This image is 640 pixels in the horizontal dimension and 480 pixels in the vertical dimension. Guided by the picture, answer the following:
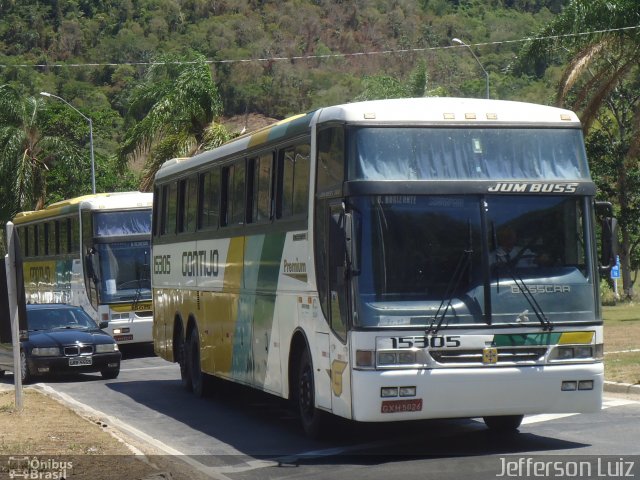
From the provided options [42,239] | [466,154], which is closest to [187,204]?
[466,154]

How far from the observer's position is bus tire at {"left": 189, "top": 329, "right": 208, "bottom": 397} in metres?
18.5

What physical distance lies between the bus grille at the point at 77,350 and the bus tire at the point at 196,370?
12.9ft

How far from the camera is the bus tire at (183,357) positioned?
19344 mm

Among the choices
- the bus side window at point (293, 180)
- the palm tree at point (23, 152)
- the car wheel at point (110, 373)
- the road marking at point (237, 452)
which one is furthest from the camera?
the palm tree at point (23, 152)

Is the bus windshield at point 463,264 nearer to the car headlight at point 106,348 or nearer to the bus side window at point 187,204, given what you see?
the bus side window at point 187,204

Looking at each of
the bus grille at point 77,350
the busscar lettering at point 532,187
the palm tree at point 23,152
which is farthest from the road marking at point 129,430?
the palm tree at point 23,152

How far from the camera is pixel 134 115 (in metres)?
48.2

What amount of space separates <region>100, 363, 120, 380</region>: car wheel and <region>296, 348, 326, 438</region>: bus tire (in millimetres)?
9757

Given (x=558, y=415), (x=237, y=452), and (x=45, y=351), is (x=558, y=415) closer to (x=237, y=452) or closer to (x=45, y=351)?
(x=237, y=452)

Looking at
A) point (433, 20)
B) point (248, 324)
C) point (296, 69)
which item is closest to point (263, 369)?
point (248, 324)

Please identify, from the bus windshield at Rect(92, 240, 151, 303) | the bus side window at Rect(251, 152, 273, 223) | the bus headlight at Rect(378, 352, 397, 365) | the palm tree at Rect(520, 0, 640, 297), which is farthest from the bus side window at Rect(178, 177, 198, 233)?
the palm tree at Rect(520, 0, 640, 297)

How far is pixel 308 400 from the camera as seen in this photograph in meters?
13.2

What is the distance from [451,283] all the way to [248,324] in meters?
4.62

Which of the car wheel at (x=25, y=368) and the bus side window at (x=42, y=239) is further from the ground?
the bus side window at (x=42, y=239)
